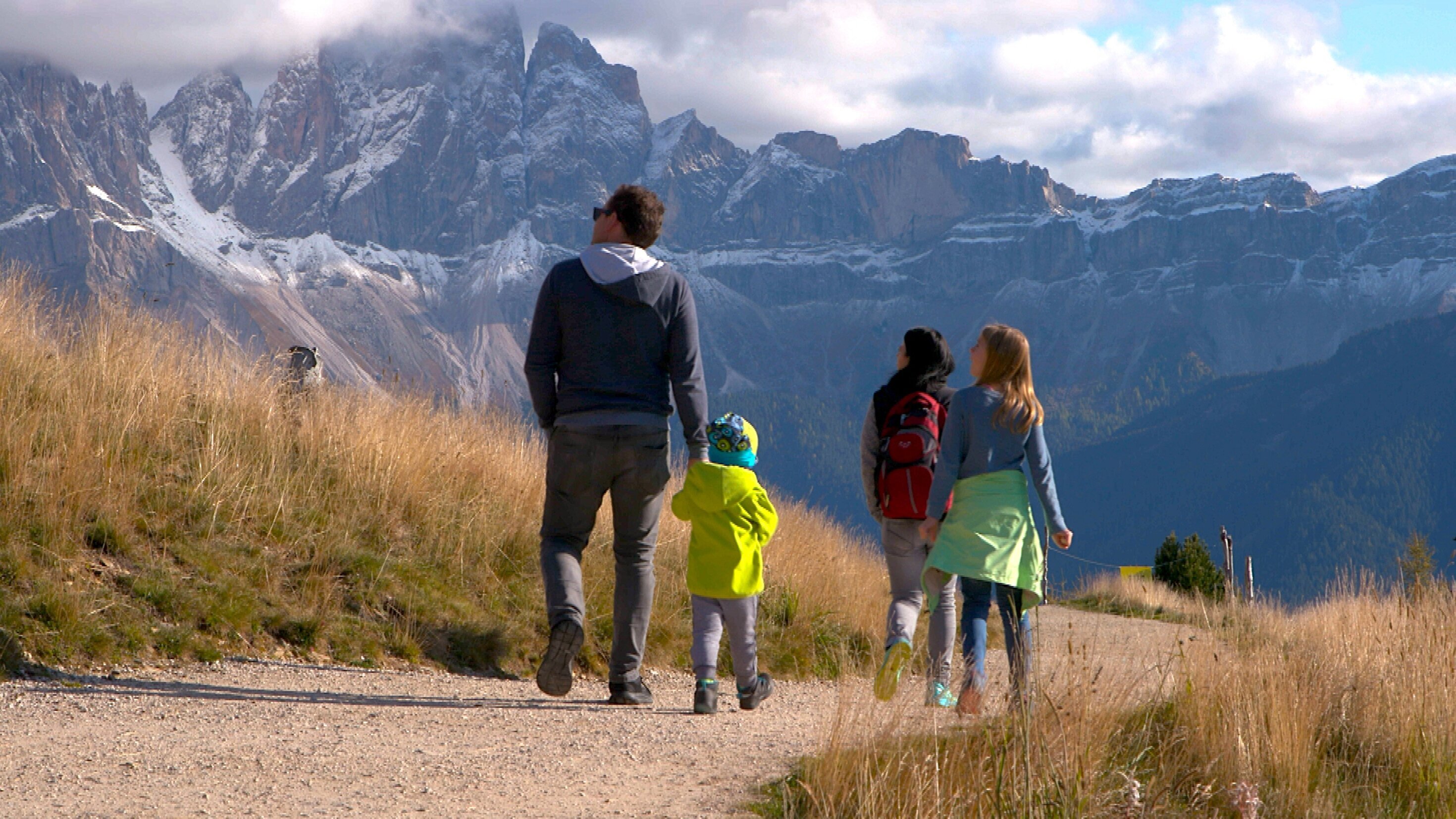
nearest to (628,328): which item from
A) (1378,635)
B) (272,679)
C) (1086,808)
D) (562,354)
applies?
(562,354)

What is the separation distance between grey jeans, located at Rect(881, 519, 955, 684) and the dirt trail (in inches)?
14.7

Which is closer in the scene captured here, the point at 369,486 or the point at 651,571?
the point at 651,571

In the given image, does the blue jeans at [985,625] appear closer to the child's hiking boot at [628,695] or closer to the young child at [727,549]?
the young child at [727,549]

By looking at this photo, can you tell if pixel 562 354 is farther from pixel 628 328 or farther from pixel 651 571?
pixel 651 571

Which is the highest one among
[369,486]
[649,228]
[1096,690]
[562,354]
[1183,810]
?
[649,228]

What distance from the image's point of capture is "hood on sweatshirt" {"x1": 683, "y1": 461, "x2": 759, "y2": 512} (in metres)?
5.46

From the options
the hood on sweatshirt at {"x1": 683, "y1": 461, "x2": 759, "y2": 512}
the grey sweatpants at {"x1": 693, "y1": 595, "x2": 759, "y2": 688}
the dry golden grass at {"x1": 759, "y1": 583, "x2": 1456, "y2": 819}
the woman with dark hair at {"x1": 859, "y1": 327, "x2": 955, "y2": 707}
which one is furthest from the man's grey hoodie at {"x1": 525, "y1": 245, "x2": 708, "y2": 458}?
the dry golden grass at {"x1": 759, "y1": 583, "x2": 1456, "y2": 819}

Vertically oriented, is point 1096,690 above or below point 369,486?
below

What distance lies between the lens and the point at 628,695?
534cm

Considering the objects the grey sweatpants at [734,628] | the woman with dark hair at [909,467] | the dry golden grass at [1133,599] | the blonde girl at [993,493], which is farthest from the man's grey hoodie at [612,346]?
the dry golden grass at [1133,599]

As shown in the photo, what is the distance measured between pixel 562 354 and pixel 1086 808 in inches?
105

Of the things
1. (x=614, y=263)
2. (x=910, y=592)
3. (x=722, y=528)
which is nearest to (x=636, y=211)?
(x=614, y=263)

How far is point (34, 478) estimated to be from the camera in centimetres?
588

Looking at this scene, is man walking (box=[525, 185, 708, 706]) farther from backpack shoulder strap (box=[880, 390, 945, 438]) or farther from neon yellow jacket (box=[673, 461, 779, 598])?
backpack shoulder strap (box=[880, 390, 945, 438])
